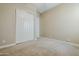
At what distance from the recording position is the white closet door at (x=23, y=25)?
7.11ft

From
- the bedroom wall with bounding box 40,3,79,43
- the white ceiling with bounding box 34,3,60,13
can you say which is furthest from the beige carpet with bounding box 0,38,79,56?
the white ceiling with bounding box 34,3,60,13

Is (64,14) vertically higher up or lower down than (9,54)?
higher up

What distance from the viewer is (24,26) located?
7.17ft

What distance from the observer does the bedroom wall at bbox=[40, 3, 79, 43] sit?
211cm

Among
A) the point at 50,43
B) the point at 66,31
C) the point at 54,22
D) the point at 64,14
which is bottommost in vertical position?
the point at 50,43

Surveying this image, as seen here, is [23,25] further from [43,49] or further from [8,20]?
[43,49]

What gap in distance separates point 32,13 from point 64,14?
56 cm

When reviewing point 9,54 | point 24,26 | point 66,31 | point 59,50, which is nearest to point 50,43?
point 59,50

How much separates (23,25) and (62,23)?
0.68 meters

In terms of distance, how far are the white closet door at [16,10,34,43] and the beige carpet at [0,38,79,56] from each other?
0.13m

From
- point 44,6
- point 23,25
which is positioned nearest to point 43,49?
point 23,25

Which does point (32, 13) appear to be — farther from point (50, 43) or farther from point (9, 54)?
point (9, 54)

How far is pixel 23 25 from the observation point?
218 centimetres

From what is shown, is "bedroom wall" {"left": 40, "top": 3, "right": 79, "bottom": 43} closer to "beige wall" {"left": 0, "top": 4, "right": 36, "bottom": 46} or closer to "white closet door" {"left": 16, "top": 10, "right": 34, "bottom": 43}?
"white closet door" {"left": 16, "top": 10, "right": 34, "bottom": 43}
